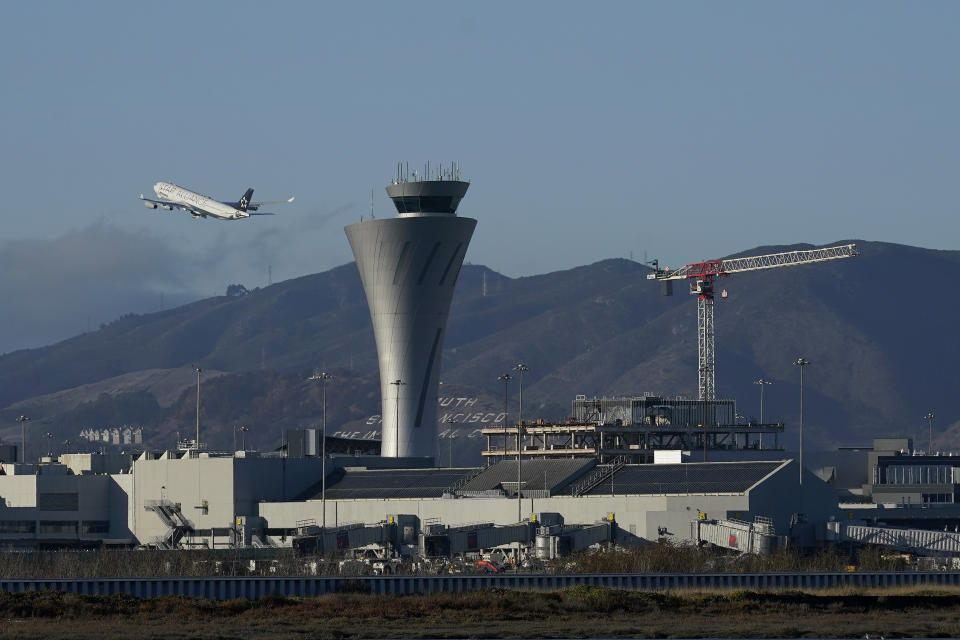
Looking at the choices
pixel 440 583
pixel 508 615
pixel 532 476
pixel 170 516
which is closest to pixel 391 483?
pixel 532 476

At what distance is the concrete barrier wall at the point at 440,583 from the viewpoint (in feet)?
348

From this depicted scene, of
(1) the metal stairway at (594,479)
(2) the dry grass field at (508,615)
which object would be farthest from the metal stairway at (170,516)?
(2) the dry grass field at (508,615)

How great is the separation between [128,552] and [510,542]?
31.8 m

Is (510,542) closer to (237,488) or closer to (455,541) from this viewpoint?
(455,541)

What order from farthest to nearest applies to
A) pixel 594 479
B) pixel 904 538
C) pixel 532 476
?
pixel 532 476 → pixel 594 479 → pixel 904 538

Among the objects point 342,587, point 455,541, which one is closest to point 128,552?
point 455,541

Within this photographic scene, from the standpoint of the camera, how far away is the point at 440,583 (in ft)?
350

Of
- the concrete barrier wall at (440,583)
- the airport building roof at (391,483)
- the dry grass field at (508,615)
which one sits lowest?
the dry grass field at (508,615)

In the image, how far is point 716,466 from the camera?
17025 centimetres

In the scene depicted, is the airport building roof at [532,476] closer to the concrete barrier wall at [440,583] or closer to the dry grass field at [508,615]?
the concrete barrier wall at [440,583]

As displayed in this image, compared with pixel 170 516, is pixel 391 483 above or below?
above

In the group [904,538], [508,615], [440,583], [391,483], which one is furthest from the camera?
[391,483]

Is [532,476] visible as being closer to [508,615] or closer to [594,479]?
[594,479]

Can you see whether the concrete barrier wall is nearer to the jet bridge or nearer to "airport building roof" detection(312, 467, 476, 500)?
the jet bridge
